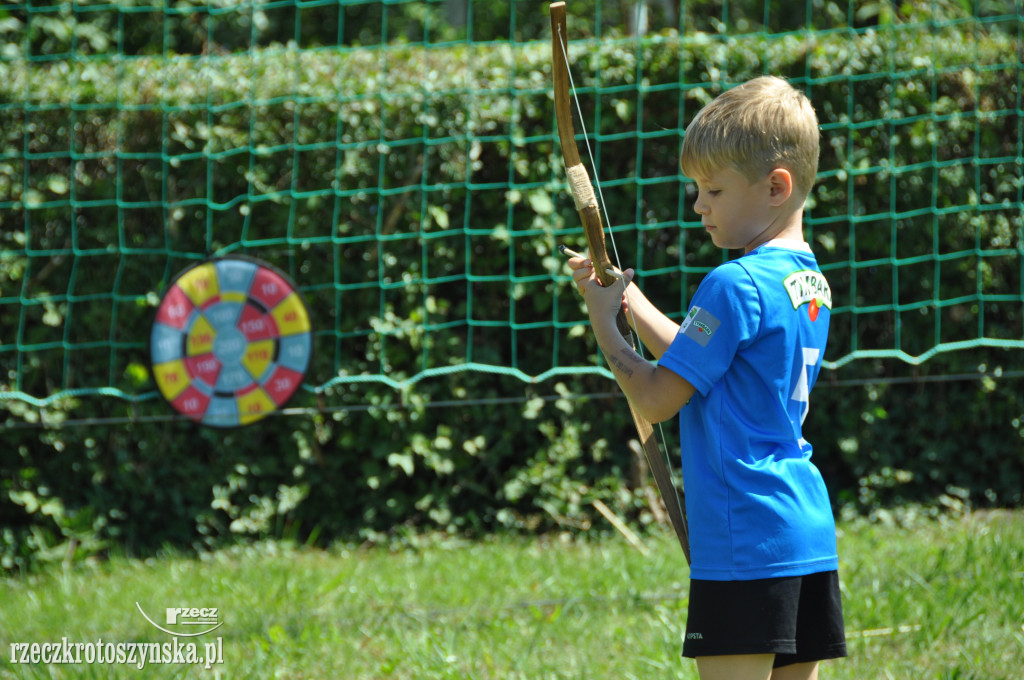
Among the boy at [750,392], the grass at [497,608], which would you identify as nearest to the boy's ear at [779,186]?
the boy at [750,392]

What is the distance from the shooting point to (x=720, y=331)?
5.55 ft

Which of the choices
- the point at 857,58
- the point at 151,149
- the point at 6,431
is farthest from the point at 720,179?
the point at 6,431

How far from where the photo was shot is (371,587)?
369 cm

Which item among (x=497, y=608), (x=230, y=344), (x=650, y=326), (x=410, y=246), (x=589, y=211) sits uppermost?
(x=589, y=211)

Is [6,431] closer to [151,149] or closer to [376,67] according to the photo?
[151,149]

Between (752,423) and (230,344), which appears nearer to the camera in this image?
(752,423)

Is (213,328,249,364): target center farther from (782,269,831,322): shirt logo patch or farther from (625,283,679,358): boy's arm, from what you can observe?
(782,269,831,322): shirt logo patch

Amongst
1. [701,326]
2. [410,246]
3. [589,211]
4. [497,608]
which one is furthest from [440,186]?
[701,326]

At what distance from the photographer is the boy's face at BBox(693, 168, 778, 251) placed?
1.77m

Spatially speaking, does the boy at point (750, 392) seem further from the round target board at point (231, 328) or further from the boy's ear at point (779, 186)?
the round target board at point (231, 328)

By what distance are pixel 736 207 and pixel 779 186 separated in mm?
85

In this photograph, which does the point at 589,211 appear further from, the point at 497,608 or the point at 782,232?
the point at 497,608

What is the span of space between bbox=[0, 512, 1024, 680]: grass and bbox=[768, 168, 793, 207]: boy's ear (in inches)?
57.7

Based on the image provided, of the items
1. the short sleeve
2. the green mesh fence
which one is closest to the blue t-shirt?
the short sleeve
